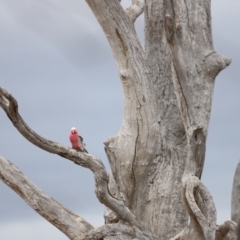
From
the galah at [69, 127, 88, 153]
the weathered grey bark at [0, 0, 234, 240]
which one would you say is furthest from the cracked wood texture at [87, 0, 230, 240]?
the galah at [69, 127, 88, 153]

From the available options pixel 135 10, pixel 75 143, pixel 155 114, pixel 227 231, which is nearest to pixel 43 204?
pixel 75 143

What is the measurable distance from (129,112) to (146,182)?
0.77m

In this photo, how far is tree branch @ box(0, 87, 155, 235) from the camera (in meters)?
6.79

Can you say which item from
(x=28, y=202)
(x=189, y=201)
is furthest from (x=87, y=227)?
(x=189, y=201)

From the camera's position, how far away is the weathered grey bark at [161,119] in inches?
290

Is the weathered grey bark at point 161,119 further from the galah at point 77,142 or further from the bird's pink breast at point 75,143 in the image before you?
the bird's pink breast at point 75,143

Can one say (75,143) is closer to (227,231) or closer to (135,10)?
(227,231)

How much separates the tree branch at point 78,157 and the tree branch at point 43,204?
461 mm

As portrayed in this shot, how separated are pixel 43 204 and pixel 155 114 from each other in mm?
1518

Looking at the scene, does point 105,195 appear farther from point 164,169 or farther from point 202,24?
point 202,24

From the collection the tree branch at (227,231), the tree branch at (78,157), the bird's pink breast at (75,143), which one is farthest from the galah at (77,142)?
the tree branch at (227,231)

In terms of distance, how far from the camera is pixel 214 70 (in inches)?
300

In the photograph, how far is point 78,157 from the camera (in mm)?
6980

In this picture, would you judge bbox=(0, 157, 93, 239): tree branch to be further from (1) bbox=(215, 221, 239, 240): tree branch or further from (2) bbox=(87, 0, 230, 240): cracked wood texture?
(1) bbox=(215, 221, 239, 240): tree branch
